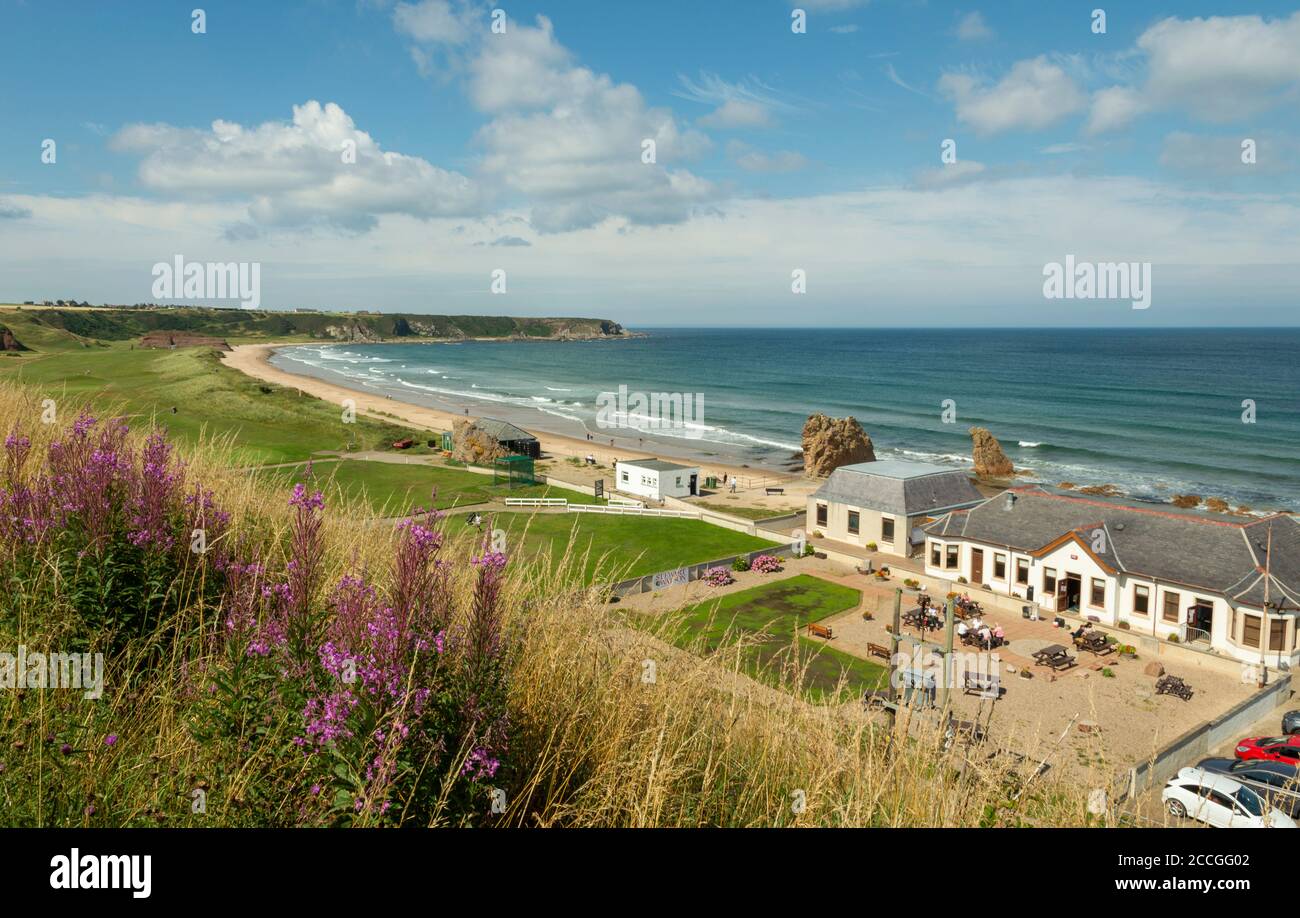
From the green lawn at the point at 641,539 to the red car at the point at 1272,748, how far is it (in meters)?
20.6

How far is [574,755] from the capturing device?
502cm

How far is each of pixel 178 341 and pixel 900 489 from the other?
16076 centimetres

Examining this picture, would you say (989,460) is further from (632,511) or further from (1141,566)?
(1141,566)

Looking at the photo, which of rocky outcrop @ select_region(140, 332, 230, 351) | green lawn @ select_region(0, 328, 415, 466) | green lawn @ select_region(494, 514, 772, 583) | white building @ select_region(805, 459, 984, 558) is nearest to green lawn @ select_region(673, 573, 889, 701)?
green lawn @ select_region(494, 514, 772, 583)

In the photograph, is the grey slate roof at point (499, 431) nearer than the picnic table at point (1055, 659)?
No

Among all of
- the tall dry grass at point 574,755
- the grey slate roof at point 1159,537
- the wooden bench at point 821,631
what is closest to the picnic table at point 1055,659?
the grey slate roof at point 1159,537

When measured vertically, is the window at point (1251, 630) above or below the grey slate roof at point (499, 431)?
below

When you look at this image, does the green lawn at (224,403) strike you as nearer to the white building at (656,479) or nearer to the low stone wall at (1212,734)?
the white building at (656,479)

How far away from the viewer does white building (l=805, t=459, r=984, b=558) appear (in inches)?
1565

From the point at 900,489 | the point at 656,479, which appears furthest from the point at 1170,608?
the point at 656,479

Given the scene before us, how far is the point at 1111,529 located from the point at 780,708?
31.6 m

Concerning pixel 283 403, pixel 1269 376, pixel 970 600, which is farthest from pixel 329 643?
pixel 1269 376

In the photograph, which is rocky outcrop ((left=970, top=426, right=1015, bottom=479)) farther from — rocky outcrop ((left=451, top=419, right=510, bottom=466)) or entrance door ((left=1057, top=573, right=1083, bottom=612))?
rocky outcrop ((left=451, top=419, right=510, bottom=466))

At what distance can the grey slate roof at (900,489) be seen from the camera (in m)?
40.0
